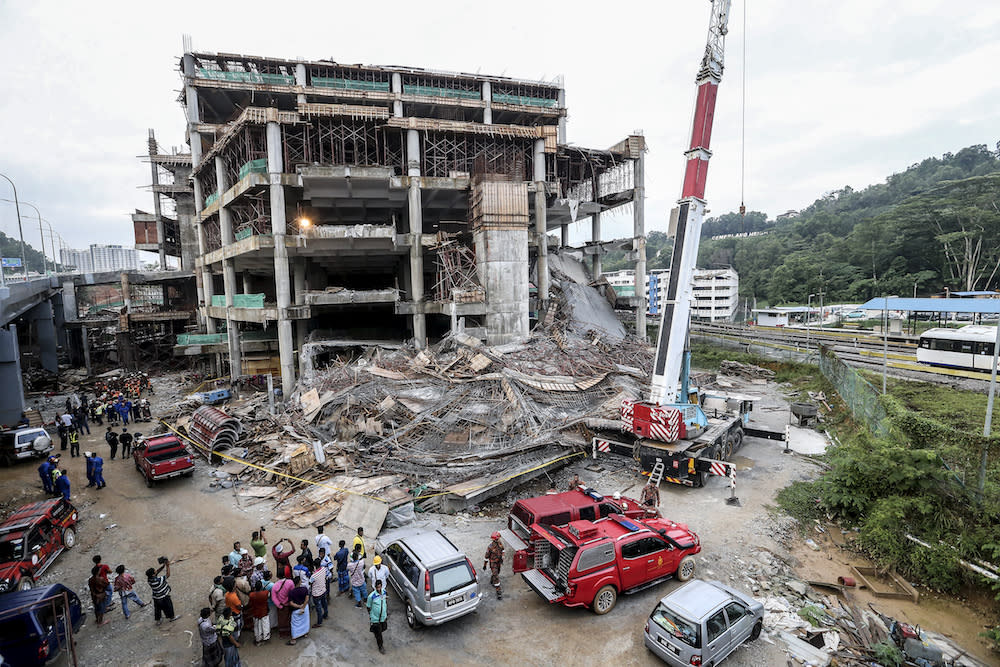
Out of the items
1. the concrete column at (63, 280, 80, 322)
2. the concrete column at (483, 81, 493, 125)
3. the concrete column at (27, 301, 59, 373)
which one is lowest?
the concrete column at (27, 301, 59, 373)

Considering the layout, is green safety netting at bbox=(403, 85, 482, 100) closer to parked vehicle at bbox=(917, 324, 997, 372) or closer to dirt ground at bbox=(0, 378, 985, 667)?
dirt ground at bbox=(0, 378, 985, 667)

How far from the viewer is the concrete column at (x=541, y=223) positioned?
111ft

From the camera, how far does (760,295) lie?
262ft

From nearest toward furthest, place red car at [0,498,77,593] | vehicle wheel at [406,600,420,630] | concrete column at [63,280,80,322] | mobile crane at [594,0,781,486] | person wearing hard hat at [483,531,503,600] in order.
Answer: vehicle wheel at [406,600,420,630], red car at [0,498,77,593], person wearing hard hat at [483,531,503,600], mobile crane at [594,0,781,486], concrete column at [63,280,80,322]

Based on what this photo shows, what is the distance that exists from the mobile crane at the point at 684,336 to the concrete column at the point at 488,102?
25141mm

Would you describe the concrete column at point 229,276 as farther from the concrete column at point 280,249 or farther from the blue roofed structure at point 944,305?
the blue roofed structure at point 944,305

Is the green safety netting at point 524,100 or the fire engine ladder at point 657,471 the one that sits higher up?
the green safety netting at point 524,100

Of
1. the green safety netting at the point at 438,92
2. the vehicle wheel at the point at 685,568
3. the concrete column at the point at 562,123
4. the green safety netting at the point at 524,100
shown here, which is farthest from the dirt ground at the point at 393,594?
the concrete column at the point at 562,123

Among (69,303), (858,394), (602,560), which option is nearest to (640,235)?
(858,394)

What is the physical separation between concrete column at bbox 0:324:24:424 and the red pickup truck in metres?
12.5

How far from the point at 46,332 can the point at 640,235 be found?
48933mm

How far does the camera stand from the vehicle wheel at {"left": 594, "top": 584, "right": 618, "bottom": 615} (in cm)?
889

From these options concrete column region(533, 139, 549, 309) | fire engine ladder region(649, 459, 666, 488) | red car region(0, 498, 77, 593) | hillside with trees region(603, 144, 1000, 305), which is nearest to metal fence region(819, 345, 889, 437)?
fire engine ladder region(649, 459, 666, 488)

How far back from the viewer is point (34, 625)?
7465 millimetres
